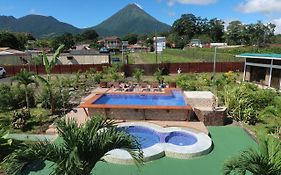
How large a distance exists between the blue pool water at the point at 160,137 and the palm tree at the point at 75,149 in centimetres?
485

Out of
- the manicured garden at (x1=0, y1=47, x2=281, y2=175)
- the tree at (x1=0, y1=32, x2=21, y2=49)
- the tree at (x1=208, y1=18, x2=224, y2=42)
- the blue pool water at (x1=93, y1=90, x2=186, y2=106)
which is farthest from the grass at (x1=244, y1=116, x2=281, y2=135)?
the tree at (x1=208, y1=18, x2=224, y2=42)

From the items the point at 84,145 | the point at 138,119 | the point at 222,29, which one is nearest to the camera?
the point at 84,145

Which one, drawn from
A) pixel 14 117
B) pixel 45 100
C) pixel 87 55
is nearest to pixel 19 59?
pixel 87 55

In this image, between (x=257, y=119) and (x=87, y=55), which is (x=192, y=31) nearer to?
(x=87, y=55)

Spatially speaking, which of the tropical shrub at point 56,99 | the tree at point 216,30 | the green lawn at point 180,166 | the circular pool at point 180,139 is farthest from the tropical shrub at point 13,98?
the tree at point 216,30

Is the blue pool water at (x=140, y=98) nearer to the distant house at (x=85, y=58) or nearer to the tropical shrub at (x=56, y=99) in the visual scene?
the tropical shrub at (x=56, y=99)

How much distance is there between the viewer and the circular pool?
10.6 m

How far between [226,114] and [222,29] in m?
114

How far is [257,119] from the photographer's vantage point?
13.4 meters

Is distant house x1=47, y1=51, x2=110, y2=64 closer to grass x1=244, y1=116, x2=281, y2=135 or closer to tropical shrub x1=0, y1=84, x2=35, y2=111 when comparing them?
tropical shrub x1=0, y1=84, x2=35, y2=111

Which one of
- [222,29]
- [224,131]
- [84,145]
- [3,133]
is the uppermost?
[222,29]

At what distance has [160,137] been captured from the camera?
11016mm

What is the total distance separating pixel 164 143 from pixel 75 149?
19.0 feet

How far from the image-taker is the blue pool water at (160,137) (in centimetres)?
1059
